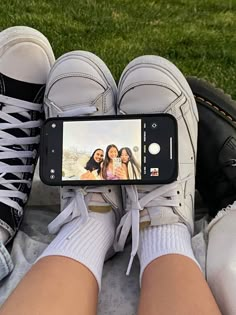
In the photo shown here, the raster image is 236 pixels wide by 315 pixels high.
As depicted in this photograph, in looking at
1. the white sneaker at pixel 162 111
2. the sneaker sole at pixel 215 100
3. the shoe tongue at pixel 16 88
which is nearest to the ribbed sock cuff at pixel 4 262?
the white sneaker at pixel 162 111

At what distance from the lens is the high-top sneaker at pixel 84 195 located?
1.01 meters

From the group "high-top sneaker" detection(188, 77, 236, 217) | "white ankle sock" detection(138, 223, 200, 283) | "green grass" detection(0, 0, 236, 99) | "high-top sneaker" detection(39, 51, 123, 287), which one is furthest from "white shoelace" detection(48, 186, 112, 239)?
"green grass" detection(0, 0, 236, 99)

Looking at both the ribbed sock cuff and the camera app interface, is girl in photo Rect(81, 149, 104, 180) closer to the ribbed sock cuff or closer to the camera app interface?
the camera app interface

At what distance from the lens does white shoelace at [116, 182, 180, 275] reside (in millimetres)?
1094

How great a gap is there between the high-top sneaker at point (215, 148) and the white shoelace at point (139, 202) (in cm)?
9

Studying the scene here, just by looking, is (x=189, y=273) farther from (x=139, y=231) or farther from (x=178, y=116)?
(x=178, y=116)

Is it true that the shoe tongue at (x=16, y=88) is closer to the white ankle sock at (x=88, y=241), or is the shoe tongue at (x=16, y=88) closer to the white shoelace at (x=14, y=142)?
the white shoelace at (x=14, y=142)

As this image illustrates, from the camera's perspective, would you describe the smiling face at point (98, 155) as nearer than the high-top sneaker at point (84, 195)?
No

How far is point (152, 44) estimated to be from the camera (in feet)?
5.97

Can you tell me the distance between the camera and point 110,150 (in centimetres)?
112

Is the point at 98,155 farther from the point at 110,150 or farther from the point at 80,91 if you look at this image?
the point at 80,91

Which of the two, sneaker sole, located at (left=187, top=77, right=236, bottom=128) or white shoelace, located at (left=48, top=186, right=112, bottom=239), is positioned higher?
sneaker sole, located at (left=187, top=77, right=236, bottom=128)

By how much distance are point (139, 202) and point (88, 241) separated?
0.12 m

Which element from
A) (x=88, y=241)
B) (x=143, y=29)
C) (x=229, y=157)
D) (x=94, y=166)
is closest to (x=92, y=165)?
(x=94, y=166)
